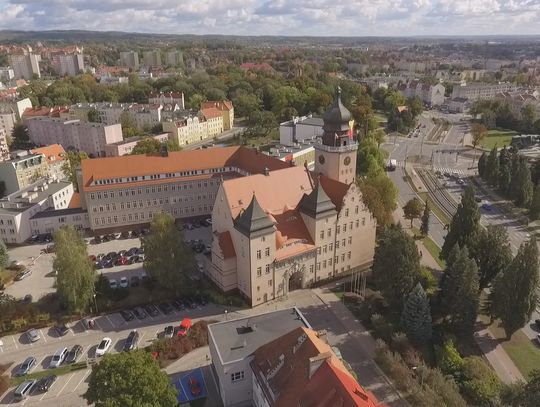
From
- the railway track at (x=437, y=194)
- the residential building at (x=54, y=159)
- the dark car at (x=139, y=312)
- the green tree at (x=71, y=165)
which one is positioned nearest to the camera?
the dark car at (x=139, y=312)

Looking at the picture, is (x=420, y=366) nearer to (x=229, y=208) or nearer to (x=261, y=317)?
(x=261, y=317)

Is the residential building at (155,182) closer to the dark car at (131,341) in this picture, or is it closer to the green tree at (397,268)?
the green tree at (397,268)

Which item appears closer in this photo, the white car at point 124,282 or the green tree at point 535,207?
the white car at point 124,282

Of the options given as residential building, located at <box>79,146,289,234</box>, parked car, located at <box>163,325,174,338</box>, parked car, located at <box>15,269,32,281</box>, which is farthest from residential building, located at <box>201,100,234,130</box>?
parked car, located at <box>163,325,174,338</box>

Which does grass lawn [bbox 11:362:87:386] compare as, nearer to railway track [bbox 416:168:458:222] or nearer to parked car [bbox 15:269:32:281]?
parked car [bbox 15:269:32:281]

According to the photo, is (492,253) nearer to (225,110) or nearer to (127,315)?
(127,315)

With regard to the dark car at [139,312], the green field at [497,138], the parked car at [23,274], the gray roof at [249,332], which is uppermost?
the gray roof at [249,332]

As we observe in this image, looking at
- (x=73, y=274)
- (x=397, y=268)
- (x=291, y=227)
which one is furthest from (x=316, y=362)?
(x=73, y=274)

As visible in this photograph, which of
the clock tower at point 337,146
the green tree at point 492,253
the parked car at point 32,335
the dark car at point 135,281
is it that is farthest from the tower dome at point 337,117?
the parked car at point 32,335
